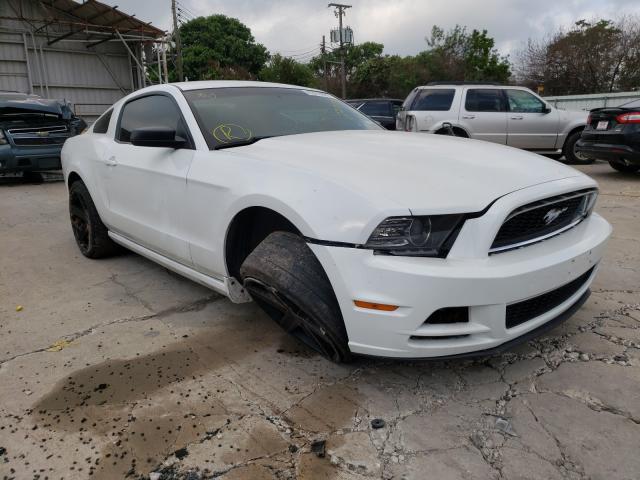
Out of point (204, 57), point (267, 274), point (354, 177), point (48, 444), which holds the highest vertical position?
point (204, 57)

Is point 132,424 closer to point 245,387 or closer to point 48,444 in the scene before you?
point 48,444

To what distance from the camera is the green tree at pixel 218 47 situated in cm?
4028

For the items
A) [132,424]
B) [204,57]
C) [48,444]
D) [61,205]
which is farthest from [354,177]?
[204,57]

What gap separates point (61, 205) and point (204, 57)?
1432 inches

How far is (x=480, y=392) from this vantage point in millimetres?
2402

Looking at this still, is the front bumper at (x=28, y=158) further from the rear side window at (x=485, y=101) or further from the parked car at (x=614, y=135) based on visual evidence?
the parked car at (x=614, y=135)

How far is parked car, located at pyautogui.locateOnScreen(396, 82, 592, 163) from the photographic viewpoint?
10180mm

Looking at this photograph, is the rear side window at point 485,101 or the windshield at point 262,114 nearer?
the windshield at point 262,114

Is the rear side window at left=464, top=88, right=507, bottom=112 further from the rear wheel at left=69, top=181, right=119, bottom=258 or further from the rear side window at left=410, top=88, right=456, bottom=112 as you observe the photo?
the rear wheel at left=69, top=181, right=119, bottom=258

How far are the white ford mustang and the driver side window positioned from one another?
25.8ft

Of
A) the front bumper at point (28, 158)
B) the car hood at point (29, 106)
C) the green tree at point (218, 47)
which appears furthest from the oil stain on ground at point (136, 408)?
the green tree at point (218, 47)

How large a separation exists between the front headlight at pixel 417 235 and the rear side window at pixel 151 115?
5.40 feet

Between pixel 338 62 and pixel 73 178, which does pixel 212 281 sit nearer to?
pixel 73 178

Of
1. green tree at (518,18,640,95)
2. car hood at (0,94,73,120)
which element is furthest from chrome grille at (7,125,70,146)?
green tree at (518,18,640,95)
